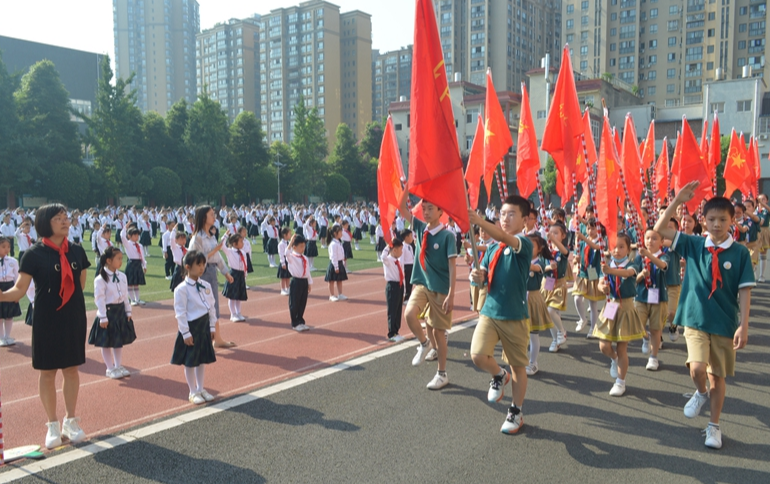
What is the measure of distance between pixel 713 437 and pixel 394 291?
5.06 m

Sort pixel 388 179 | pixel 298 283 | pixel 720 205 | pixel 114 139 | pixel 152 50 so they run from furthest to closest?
pixel 152 50 < pixel 114 139 < pixel 388 179 < pixel 298 283 < pixel 720 205

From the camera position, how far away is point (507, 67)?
290ft

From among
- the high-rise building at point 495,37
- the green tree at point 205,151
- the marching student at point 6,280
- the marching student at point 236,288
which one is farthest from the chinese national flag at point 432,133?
the high-rise building at point 495,37

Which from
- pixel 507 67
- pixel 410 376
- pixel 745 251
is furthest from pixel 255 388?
pixel 507 67

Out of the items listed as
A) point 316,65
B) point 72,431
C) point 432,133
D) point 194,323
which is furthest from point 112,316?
point 316,65

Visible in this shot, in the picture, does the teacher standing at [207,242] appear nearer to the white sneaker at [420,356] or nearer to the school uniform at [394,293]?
the school uniform at [394,293]

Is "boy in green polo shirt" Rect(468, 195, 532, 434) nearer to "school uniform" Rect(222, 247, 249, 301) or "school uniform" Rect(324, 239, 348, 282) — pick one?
"school uniform" Rect(222, 247, 249, 301)

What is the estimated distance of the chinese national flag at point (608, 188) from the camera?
6988 millimetres

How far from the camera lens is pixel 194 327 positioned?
620cm

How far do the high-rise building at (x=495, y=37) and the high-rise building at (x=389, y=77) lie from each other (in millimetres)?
30191

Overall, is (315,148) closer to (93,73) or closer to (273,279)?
(93,73)

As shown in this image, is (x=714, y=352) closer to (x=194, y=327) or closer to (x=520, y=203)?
(x=520, y=203)

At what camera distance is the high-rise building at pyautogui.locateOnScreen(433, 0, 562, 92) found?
8844 cm

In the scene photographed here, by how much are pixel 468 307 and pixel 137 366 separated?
21.9 ft
